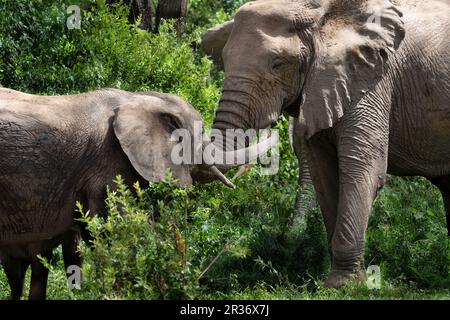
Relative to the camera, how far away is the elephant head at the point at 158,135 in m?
9.24

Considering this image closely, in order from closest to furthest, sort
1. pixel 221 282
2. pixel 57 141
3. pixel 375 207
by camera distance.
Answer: pixel 57 141
pixel 221 282
pixel 375 207

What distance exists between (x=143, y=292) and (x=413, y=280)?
251 cm

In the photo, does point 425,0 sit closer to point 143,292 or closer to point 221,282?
point 221,282

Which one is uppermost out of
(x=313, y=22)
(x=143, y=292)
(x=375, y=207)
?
(x=313, y=22)

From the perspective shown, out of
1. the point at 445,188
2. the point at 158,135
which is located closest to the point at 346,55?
the point at 158,135

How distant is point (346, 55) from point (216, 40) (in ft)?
12.8

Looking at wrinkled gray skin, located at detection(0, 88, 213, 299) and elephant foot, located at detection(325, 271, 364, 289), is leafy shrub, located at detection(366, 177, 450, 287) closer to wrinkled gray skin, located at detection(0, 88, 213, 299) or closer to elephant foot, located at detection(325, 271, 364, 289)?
elephant foot, located at detection(325, 271, 364, 289)

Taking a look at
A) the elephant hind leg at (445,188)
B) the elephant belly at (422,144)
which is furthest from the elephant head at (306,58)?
the elephant hind leg at (445,188)

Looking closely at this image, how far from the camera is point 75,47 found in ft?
41.5

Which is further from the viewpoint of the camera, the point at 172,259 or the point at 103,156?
the point at 103,156

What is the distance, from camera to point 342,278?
938 cm

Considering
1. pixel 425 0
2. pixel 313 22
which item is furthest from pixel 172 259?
pixel 425 0

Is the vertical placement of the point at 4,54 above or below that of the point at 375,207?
above

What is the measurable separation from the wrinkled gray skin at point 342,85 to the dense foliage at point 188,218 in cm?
60
